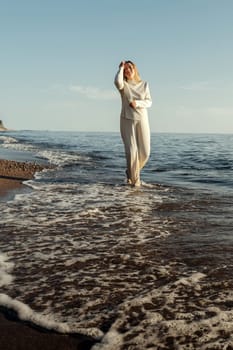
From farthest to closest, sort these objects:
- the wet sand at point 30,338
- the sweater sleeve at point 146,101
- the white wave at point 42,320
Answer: the sweater sleeve at point 146,101
the white wave at point 42,320
the wet sand at point 30,338

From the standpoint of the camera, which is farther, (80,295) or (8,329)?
(80,295)

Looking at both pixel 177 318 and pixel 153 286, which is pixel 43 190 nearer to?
pixel 153 286

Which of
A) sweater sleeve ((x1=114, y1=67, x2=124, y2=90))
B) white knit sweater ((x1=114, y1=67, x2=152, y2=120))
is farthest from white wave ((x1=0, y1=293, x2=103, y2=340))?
white knit sweater ((x1=114, y1=67, x2=152, y2=120))

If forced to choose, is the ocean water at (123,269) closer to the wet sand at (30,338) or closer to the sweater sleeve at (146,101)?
the wet sand at (30,338)

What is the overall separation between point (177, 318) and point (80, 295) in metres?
0.79

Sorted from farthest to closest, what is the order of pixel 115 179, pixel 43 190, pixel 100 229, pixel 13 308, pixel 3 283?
pixel 115 179
pixel 43 190
pixel 100 229
pixel 3 283
pixel 13 308

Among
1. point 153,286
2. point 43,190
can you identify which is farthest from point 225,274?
point 43,190

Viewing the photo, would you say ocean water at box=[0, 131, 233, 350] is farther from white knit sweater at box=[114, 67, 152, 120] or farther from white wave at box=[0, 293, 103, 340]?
white knit sweater at box=[114, 67, 152, 120]

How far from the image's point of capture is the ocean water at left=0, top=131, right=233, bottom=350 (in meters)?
2.55

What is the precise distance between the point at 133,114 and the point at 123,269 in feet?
19.2

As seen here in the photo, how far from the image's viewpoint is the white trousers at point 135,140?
29.9ft

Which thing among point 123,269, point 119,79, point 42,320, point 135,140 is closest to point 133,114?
point 135,140

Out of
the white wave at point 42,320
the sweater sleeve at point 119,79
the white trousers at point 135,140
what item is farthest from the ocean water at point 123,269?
the sweater sleeve at point 119,79

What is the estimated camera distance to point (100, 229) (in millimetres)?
5082
